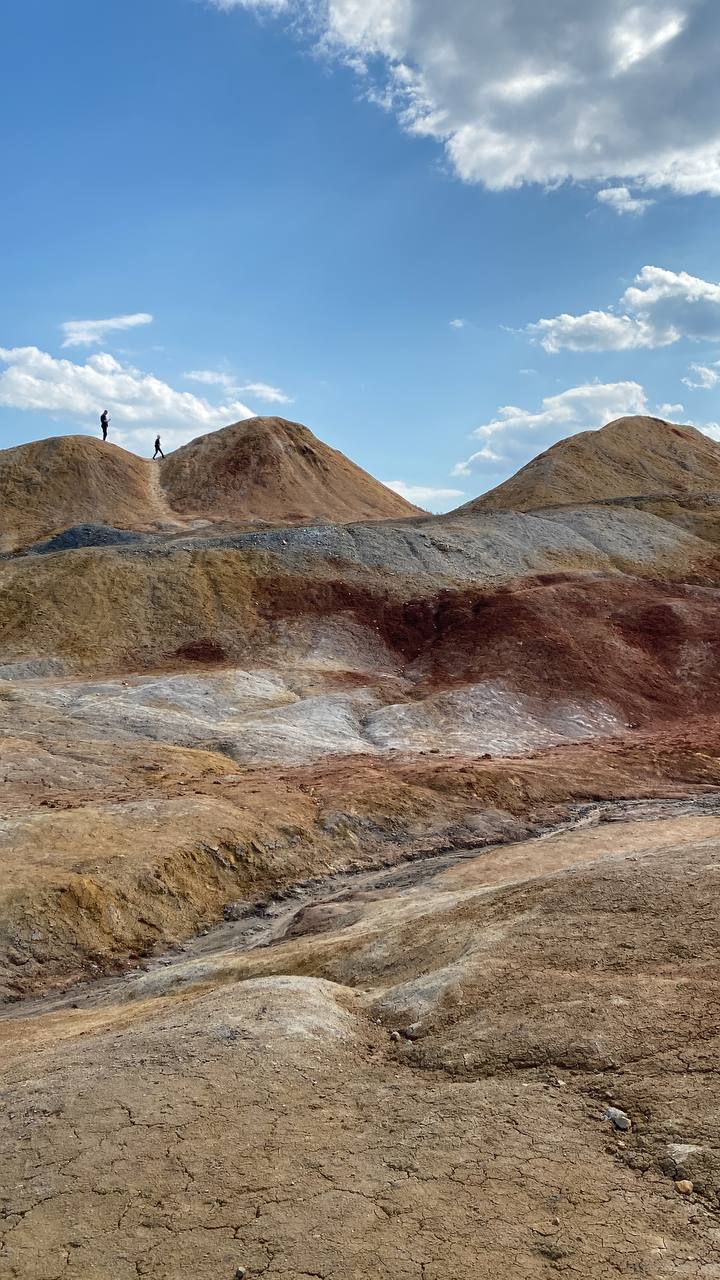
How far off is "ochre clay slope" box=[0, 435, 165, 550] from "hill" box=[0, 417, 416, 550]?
0.27 feet

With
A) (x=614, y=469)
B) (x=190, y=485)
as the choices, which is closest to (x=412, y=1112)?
(x=190, y=485)

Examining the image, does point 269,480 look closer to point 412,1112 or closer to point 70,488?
point 70,488

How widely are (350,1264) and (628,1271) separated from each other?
171cm

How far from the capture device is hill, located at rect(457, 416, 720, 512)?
238ft

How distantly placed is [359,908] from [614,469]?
227 ft

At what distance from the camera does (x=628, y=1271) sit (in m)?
5.12

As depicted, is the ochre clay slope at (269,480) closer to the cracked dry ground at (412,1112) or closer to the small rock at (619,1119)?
the cracked dry ground at (412,1112)

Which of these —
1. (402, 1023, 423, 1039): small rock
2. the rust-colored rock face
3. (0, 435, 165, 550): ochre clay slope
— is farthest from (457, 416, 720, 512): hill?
(402, 1023, 423, 1039): small rock

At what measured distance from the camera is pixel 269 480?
7856cm

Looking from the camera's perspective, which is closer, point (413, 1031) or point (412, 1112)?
point (412, 1112)

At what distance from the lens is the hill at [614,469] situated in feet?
238

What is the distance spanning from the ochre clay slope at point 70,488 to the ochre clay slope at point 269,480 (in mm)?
3509

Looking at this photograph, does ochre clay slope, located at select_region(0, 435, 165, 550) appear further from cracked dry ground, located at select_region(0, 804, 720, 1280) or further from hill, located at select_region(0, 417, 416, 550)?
cracked dry ground, located at select_region(0, 804, 720, 1280)

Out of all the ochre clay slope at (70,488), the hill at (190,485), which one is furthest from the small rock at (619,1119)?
the ochre clay slope at (70,488)
